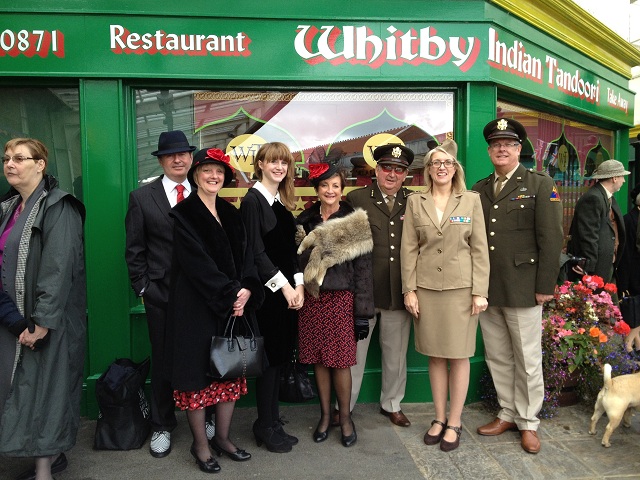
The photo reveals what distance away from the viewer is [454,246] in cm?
342

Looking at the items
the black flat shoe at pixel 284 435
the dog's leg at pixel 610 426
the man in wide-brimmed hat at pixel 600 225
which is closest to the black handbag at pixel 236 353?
the black flat shoe at pixel 284 435

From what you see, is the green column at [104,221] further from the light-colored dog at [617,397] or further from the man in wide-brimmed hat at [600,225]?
the man in wide-brimmed hat at [600,225]

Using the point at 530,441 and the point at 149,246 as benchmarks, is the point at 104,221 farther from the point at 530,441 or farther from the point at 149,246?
the point at 530,441

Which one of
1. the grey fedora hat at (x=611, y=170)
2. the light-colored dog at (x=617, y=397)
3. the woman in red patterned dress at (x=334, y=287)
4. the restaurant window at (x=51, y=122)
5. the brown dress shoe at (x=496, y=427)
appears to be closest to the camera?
the woman in red patterned dress at (x=334, y=287)

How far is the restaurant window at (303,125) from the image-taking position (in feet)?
14.0

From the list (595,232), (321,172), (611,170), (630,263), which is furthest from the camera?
(630,263)

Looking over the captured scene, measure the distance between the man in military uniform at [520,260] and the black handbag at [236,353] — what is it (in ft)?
5.76

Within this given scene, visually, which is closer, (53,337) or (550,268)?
(53,337)

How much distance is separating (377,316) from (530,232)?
1342mm

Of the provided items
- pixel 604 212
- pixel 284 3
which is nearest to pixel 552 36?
pixel 604 212

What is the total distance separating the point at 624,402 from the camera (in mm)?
3484

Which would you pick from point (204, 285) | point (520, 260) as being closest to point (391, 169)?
point (520, 260)

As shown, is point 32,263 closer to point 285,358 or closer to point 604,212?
point 285,358

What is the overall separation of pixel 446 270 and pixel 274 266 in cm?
117
